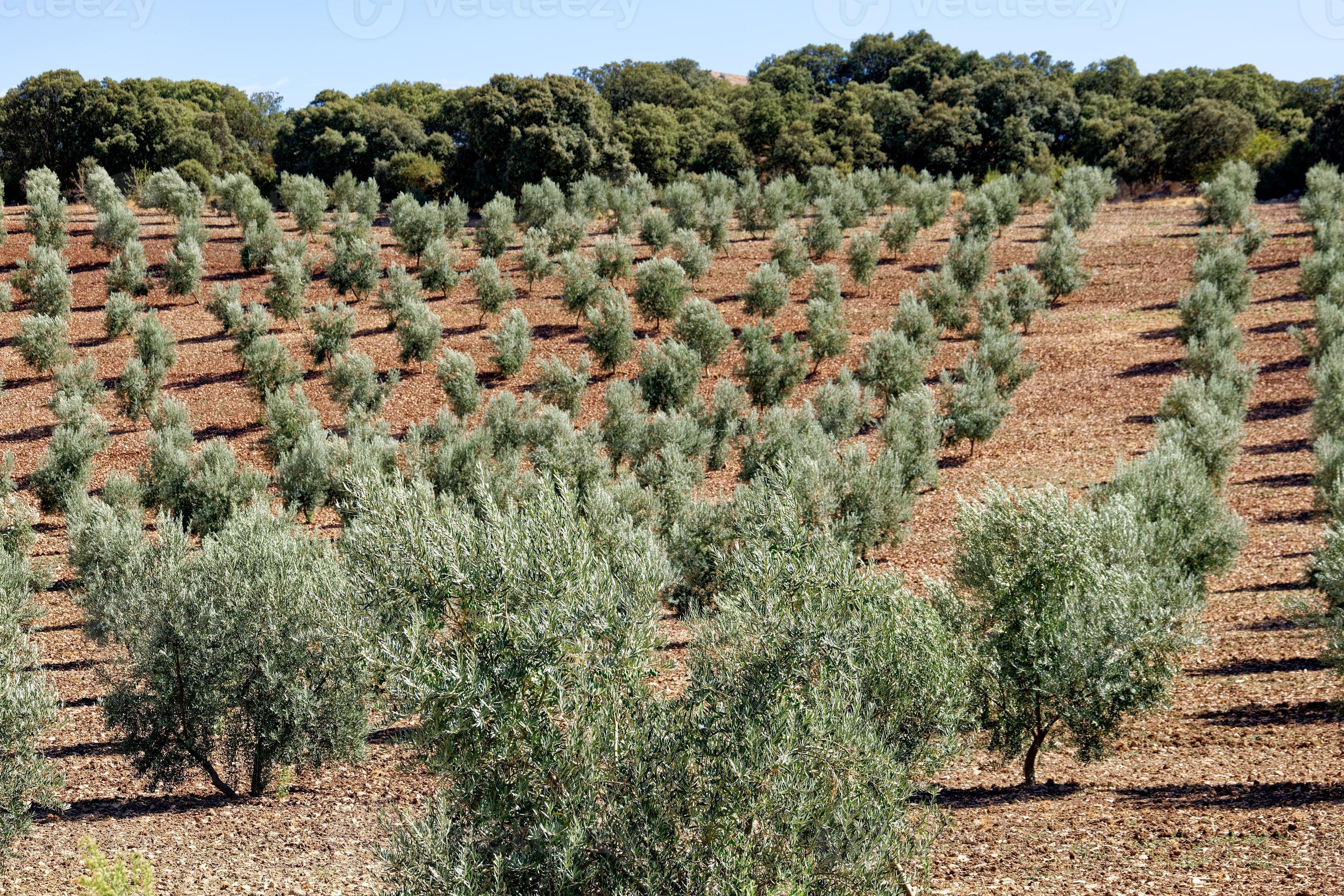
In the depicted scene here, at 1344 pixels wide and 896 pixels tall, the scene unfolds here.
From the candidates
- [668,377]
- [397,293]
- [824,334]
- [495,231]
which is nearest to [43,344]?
[397,293]

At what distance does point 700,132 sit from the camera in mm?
77188

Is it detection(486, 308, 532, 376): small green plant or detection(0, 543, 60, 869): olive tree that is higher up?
detection(486, 308, 532, 376): small green plant

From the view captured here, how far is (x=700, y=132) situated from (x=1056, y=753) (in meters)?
69.6

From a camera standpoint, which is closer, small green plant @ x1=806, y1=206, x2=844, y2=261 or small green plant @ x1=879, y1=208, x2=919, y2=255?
small green plant @ x1=806, y1=206, x2=844, y2=261

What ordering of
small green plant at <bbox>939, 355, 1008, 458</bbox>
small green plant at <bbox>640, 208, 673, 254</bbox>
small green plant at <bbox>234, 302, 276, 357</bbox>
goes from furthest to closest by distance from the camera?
small green plant at <bbox>640, 208, 673, 254</bbox>
small green plant at <bbox>234, 302, 276, 357</bbox>
small green plant at <bbox>939, 355, 1008, 458</bbox>

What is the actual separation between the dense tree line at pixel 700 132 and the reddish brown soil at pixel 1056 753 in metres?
30.0

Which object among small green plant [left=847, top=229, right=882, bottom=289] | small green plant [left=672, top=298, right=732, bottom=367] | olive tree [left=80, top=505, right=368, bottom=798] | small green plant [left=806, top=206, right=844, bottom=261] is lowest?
olive tree [left=80, top=505, right=368, bottom=798]

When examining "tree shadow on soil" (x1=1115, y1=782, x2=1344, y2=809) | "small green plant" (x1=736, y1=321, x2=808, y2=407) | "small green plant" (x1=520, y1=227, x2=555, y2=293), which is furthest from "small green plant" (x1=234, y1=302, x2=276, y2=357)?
"tree shadow on soil" (x1=1115, y1=782, x2=1344, y2=809)

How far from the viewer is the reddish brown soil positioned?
456 inches

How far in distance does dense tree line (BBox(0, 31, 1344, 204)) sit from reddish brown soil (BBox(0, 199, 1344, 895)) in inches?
1181

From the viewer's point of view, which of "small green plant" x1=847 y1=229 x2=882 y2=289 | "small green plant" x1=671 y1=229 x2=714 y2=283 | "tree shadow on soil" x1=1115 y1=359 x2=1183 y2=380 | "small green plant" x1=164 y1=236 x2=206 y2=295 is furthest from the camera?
"small green plant" x1=671 y1=229 x2=714 y2=283

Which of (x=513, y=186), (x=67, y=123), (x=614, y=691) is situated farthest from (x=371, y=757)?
(x=67, y=123)

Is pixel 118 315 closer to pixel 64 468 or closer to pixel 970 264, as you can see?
pixel 64 468

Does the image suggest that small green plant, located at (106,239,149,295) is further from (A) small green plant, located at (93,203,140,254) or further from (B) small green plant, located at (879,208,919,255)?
(B) small green plant, located at (879,208,919,255)
